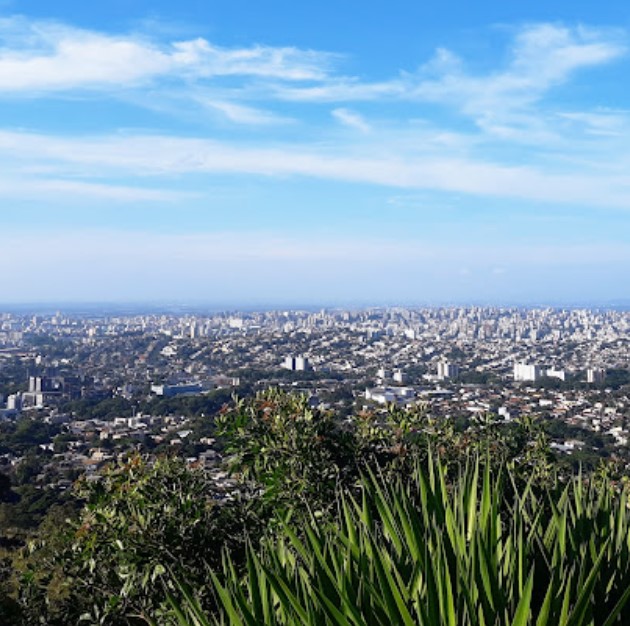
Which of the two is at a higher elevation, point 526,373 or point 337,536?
point 337,536

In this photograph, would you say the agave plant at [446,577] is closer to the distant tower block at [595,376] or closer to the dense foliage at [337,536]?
the dense foliage at [337,536]

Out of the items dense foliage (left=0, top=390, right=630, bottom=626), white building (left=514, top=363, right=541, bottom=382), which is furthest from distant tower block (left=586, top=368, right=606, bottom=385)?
dense foliage (left=0, top=390, right=630, bottom=626)

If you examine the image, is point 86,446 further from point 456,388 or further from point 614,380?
point 614,380

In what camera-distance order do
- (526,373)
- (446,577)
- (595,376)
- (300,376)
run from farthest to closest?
(526,373), (300,376), (595,376), (446,577)

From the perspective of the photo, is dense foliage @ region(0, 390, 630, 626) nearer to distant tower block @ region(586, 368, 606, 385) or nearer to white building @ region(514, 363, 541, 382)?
distant tower block @ region(586, 368, 606, 385)

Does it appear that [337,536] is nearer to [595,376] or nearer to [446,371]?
[595,376]

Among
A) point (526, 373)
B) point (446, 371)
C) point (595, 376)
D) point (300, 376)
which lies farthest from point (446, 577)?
point (446, 371)

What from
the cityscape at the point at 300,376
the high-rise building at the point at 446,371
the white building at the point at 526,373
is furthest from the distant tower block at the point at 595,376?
the high-rise building at the point at 446,371

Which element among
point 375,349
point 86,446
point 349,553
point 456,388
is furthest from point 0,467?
point 375,349

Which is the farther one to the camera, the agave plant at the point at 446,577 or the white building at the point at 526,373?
the white building at the point at 526,373
